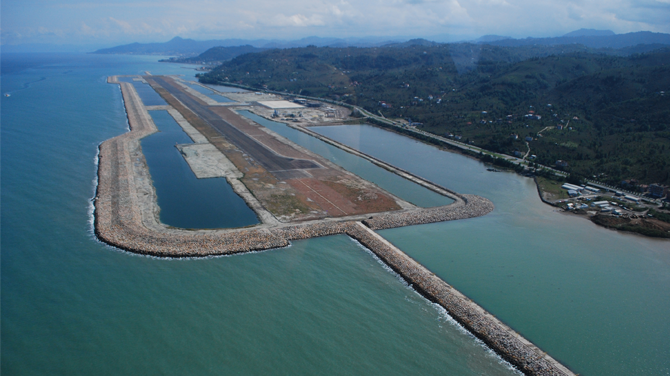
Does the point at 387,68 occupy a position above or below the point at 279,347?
above

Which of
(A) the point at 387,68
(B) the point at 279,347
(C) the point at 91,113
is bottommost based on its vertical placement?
(B) the point at 279,347

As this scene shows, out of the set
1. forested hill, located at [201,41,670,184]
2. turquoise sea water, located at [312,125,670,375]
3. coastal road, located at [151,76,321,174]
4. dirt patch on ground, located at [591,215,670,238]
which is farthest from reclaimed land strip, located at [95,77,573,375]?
forested hill, located at [201,41,670,184]

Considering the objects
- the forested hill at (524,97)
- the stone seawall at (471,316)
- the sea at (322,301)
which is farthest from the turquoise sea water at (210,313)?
the forested hill at (524,97)

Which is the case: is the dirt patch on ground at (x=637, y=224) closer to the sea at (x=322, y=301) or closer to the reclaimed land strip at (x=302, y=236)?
the sea at (x=322, y=301)

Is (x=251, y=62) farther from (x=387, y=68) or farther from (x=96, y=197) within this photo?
(x=96, y=197)

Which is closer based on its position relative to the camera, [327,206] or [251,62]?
[327,206]

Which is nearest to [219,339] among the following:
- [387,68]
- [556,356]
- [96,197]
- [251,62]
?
[556,356]
